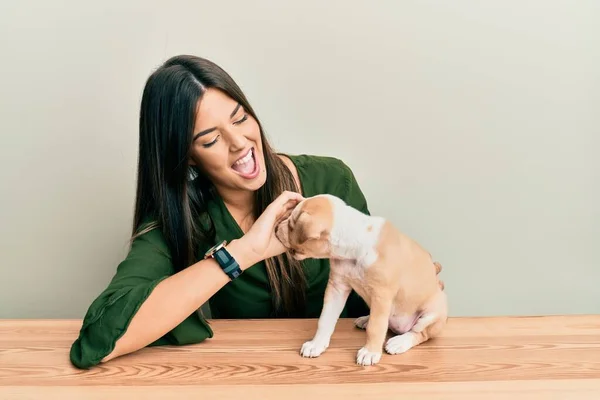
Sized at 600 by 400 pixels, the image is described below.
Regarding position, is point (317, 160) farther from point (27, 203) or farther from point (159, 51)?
point (27, 203)

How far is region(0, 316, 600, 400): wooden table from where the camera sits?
0.98m

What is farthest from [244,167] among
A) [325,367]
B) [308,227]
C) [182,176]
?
[325,367]

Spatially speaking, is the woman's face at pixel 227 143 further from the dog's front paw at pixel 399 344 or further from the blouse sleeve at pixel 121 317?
the dog's front paw at pixel 399 344

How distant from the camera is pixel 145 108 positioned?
1.27 meters

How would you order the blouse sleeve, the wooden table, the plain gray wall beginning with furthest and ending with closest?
the plain gray wall < the blouse sleeve < the wooden table

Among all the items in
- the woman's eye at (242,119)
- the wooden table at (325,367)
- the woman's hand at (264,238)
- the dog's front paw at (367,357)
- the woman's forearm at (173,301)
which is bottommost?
the wooden table at (325,367)

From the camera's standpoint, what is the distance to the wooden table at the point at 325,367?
3.22 feet

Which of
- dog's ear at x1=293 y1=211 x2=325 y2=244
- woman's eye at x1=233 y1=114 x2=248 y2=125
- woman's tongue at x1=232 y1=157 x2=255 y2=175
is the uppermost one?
woman's eye at x1=233 y1=114 x2=248 y2=125

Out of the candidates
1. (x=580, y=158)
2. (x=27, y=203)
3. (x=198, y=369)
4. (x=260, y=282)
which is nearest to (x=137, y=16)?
(x=27, y=203)

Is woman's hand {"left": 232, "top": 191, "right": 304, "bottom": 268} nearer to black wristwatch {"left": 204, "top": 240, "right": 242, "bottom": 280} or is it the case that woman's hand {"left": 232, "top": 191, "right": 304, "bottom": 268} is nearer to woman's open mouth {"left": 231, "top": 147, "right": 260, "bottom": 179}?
black wristwatch {"left": 204, "top": 240, "right": 242, "bottom": 280}

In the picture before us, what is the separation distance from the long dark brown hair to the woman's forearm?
191 mm

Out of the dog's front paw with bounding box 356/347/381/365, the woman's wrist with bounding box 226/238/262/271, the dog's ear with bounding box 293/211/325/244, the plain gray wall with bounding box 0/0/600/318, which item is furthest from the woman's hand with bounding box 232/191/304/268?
the plain gray wall with bounding box 0/0/600/318

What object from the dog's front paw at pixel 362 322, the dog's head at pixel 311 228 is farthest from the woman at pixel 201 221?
the dog's front paw at pixel 362 322

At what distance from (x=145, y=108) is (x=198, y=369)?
0.56 m
